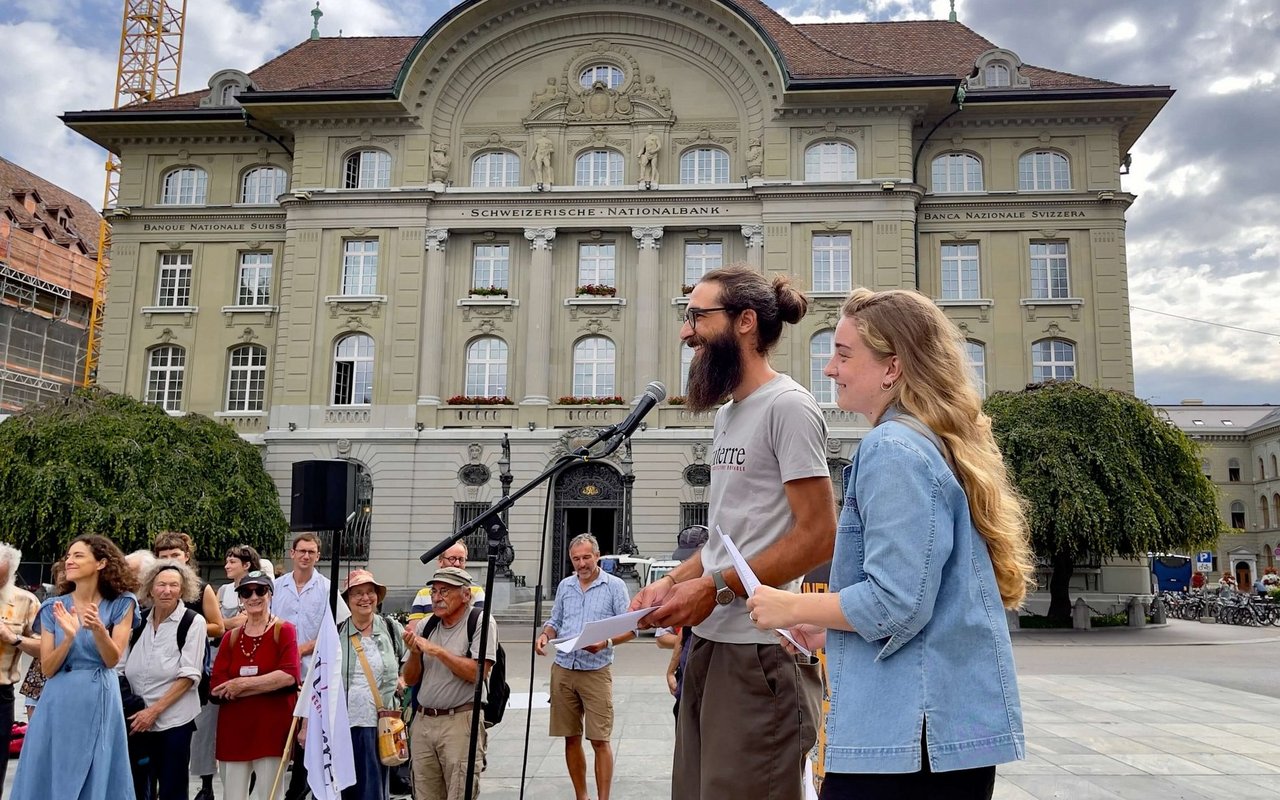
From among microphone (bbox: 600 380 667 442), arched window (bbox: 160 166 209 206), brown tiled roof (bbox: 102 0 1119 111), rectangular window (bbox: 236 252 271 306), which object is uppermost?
brown tiled roof (bbox: 102 0 1119 111)

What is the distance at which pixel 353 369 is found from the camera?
3189 centimetres

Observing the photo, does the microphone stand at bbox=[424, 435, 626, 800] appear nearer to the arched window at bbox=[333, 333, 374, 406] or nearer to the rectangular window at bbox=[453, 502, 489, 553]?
the rectangular window at bbox=[453, 502, 489, 553]

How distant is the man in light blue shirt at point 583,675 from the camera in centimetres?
732

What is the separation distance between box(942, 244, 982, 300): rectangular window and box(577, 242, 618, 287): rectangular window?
11.4 meters

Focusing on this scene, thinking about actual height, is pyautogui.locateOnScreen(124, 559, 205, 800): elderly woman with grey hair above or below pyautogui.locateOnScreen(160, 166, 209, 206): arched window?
below

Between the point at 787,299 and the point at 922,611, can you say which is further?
the point at 787,299

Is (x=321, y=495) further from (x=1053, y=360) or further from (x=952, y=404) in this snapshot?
(x=1053, y=360)

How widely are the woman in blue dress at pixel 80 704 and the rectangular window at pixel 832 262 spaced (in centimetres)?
2724

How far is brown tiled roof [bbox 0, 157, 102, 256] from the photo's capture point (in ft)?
158

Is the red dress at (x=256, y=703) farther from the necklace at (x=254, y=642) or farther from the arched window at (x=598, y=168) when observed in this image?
the arched window at (x=598, y=168)

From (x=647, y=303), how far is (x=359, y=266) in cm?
1003

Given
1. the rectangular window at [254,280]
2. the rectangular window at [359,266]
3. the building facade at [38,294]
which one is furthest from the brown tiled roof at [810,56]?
the building facade at [38,294]

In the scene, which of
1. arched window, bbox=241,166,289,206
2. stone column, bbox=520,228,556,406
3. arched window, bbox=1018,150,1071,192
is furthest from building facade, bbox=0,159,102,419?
arched window, bbox=1018,150,1071,192

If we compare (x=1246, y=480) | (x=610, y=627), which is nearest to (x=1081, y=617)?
(x=610, y=627)
